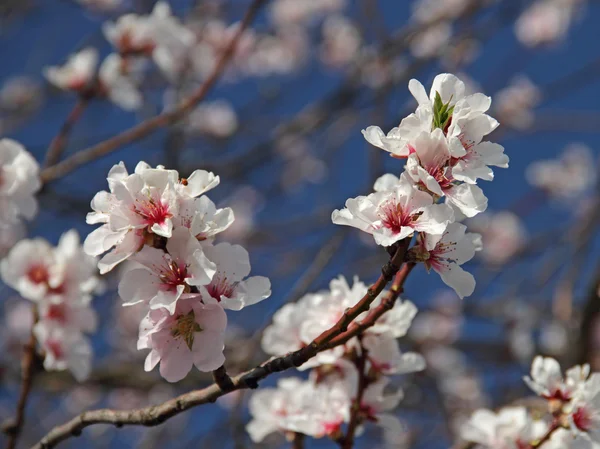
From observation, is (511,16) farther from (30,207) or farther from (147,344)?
(147,344)

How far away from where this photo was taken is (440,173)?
101cm

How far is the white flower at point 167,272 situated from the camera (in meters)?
0.97

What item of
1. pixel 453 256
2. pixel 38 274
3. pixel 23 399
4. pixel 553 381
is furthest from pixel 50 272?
pixel 553 381

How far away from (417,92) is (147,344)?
60 centimetres

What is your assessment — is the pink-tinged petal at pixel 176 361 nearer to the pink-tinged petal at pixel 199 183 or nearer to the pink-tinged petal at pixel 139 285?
the pink-tinged petal at pixel 139 285

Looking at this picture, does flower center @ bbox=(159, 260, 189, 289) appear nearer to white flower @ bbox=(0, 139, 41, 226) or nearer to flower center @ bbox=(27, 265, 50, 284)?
white flower @ bbox=(0, 139, 41, 226)

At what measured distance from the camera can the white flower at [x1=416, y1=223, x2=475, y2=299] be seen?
1.02 m

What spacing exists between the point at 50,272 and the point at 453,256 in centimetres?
119

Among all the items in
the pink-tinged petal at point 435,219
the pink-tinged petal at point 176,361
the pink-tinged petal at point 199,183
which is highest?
the pink-tinged petal at point 435,219

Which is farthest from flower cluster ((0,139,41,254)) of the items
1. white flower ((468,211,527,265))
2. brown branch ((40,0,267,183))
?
white flower ((468,211,527,265))

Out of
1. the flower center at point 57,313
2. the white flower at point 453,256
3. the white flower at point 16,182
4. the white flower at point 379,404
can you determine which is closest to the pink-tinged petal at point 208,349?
the white flower at point 453,256

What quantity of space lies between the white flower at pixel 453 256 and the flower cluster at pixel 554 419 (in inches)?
12.9

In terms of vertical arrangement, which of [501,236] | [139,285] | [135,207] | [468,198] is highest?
[468,198]

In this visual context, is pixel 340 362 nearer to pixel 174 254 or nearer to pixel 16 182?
pixel 174 254
